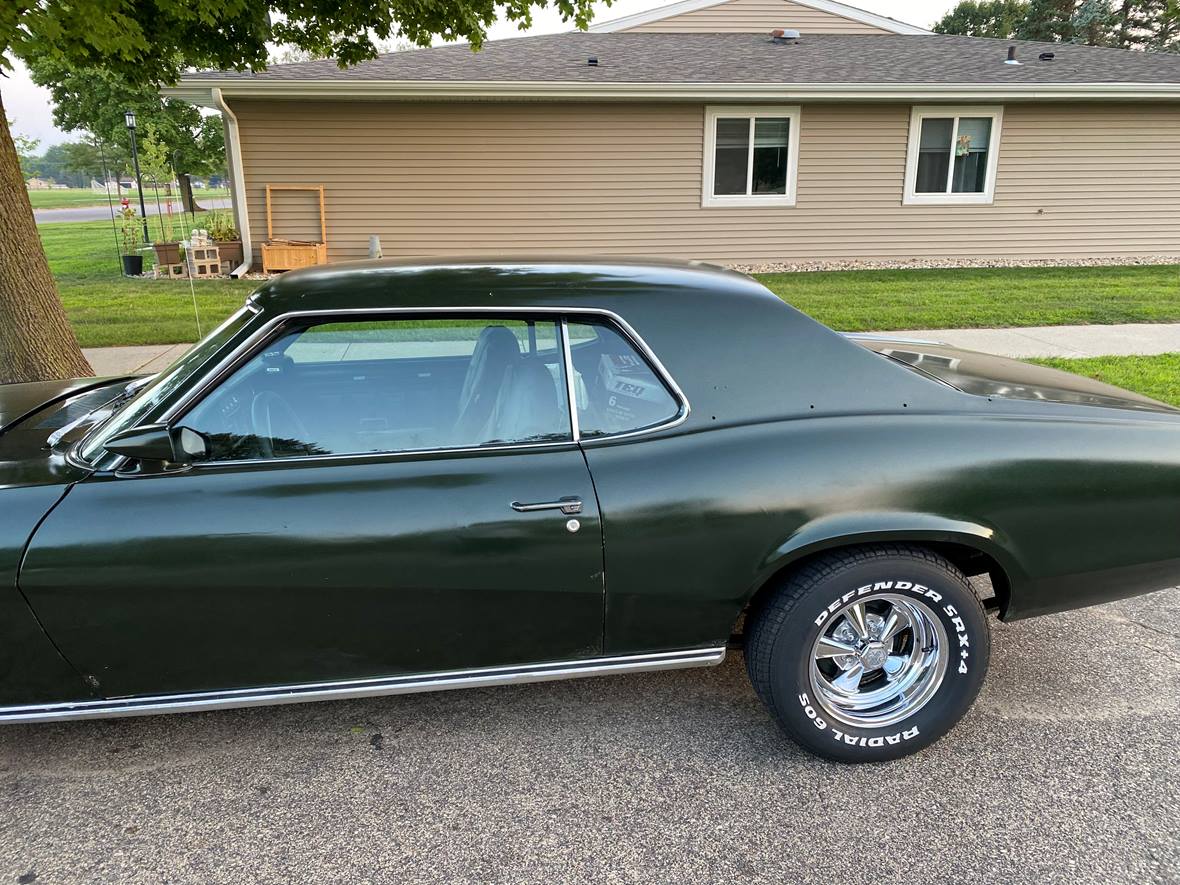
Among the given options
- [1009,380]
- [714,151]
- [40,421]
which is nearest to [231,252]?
[714,151]

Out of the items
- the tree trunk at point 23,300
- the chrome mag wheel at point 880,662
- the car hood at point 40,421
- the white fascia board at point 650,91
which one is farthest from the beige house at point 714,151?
the chrome mag wheel at point 880,662

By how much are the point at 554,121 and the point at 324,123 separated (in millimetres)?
3621

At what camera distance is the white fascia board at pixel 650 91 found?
493 inches

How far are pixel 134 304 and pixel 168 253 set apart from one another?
12.2 feet

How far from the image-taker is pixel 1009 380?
319cm

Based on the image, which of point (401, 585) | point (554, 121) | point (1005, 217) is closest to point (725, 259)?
point (554, 121)

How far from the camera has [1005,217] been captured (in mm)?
14812

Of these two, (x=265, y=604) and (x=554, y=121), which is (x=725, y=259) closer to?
(x=554, y=121)

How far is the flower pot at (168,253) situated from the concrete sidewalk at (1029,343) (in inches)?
266

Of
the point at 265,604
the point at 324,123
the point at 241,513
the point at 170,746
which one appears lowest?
the point at 170,746

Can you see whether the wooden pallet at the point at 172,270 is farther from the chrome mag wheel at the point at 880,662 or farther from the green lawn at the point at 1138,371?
the chrome mag wheel at the point at 880,662

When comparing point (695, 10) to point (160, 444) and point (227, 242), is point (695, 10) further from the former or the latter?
point (160, 444)

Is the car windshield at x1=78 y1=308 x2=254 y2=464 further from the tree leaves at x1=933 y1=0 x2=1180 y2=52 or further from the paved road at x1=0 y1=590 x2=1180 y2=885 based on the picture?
the tree leaves at x1=933 y1=0 x2=1180 y2=52

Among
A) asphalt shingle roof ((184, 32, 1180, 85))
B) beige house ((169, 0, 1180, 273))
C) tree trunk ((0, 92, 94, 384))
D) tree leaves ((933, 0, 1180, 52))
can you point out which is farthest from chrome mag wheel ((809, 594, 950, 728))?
tree leaves ((933, 0, 1180, 52))
